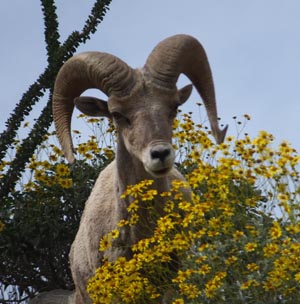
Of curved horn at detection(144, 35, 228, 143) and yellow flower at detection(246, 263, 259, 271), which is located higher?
curved horn at detection(144, 35, 228, 143)

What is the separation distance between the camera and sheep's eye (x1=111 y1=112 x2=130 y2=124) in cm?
879

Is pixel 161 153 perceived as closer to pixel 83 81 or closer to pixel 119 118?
pixel 119 118

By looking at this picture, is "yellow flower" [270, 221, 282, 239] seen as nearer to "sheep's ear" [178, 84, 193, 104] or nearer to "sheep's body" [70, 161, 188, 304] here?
"sheep's body" [70, 161, 188, 304]

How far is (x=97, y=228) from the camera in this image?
9.40 m

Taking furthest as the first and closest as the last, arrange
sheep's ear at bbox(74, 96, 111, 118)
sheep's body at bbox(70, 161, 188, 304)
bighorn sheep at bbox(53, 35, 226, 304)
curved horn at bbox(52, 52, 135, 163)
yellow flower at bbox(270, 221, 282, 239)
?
sheep's ear at bbox(74, 96, 111, 118) < sheep's body at bbox(70, 161, 188, 304) < curved horn at bbox(52, 52, 135, 163) < bighorn sheep at bbox(53, 35, 226, 304) < yellow flower at bbox(270, 221, 282, 239)

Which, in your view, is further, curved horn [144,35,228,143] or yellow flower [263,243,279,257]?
curved horn [144,35,228,143]

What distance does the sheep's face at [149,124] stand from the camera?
8.28m

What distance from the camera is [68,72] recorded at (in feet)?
32.3

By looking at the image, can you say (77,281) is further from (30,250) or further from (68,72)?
(30,250)

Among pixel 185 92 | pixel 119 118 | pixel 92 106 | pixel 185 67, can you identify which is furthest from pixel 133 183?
pixel 185 67

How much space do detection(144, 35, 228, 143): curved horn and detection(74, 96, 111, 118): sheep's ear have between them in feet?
1.84

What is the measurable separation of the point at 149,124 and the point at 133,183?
0.64 m

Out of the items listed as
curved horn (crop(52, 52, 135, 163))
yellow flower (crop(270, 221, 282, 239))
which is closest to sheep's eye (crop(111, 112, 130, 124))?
curved horn (crop(52, 52, 135, 163))

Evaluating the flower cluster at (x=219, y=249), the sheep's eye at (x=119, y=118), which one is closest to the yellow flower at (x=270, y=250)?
the flower cluster at (x=219, y=249)
